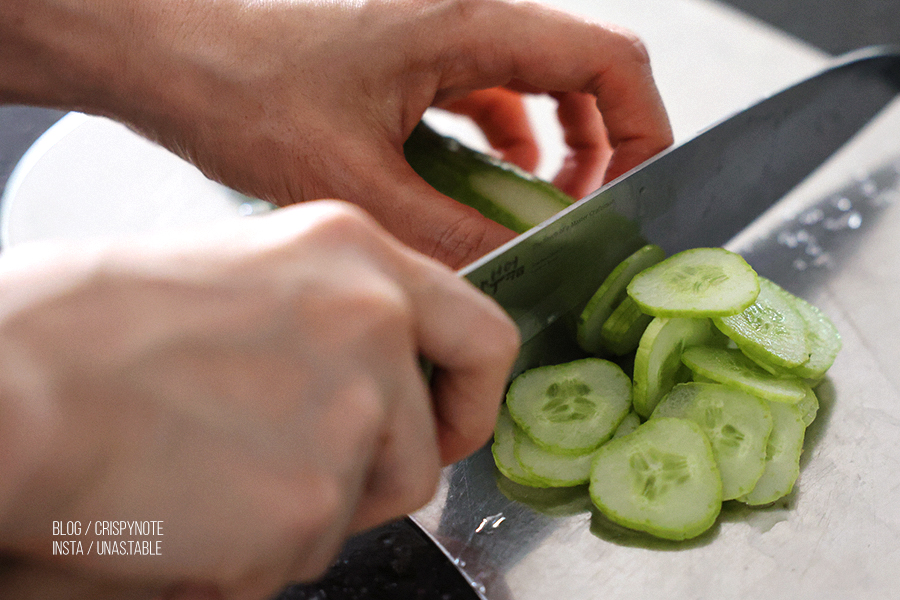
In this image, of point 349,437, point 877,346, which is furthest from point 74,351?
point 877,346

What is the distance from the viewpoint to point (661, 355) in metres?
0.98

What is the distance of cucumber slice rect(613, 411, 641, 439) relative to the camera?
1.00 meters

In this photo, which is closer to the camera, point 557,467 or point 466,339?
point 466,339

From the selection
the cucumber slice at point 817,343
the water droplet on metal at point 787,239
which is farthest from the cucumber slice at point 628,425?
the water droplet on metal at point 787,239

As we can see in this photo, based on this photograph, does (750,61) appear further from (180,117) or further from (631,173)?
(180,117)

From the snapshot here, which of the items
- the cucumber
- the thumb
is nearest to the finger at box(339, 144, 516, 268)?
the thumb

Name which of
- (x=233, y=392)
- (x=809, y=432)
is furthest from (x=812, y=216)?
(x=233, y=392)

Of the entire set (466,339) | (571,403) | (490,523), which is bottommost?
(490,523)

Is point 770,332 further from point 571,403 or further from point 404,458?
point 404,458

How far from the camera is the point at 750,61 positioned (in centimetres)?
201

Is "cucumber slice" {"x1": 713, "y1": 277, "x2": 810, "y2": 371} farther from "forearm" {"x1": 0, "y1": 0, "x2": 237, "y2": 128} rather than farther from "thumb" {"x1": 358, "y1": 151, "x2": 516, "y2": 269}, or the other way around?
"forearm" {"x1": 0, "y1": 0, "x2": 237, "y2": 128}

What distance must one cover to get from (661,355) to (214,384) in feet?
2.12

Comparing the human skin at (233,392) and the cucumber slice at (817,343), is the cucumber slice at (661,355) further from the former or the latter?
the human skin at (233,392)

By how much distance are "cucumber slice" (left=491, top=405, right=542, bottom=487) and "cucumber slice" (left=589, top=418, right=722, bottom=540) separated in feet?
0.34
